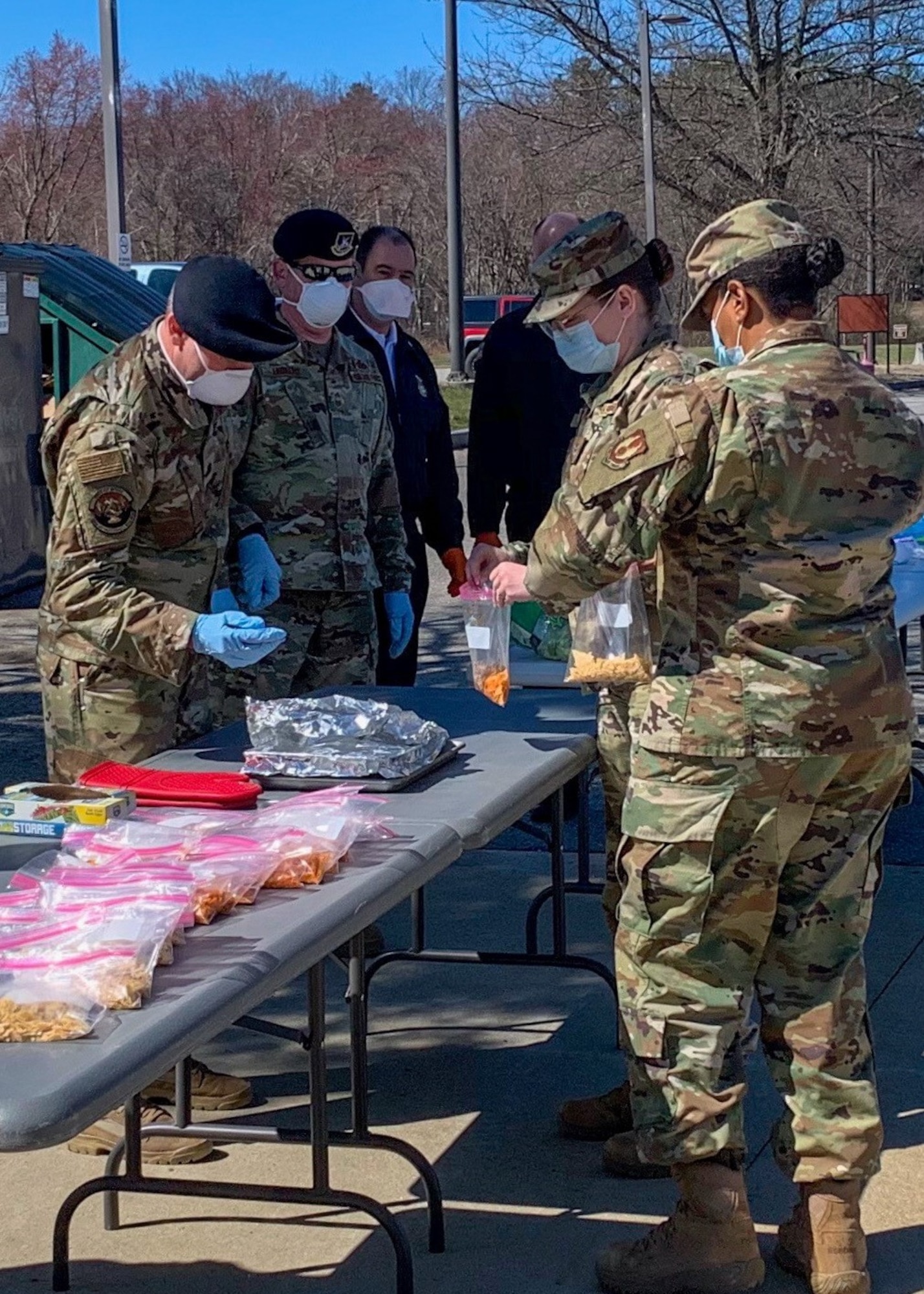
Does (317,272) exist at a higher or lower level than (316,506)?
higher

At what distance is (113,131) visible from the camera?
1441 cm

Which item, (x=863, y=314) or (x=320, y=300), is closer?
(x=320, y=300)

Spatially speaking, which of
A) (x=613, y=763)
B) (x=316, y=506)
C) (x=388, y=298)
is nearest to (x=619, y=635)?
(x=613, y=763)

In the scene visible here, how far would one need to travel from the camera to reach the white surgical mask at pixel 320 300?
15.1 ft

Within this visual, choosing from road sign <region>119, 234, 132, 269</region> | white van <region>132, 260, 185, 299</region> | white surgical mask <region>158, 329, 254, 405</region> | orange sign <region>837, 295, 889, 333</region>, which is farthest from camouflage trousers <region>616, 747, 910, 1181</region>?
orange sign <region>837, 295, 889, 333</region>

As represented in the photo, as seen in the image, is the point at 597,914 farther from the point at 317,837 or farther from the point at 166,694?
the point at 317,837

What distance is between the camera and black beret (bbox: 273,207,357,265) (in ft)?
15.2

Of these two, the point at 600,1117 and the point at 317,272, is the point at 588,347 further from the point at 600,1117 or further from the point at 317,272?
the point at 600,1117

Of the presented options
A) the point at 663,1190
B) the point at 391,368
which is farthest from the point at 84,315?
the point at 663,1190

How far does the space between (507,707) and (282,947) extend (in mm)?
1782

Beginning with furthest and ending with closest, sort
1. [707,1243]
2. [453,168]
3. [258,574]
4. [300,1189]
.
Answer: [453,168] → [258,574] → [300,1189] → [707,1243]

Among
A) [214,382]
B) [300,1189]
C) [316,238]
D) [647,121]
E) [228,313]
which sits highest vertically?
[647,121]

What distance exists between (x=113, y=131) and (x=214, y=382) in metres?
11.6

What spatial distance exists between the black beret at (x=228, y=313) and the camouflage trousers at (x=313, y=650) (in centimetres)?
119
